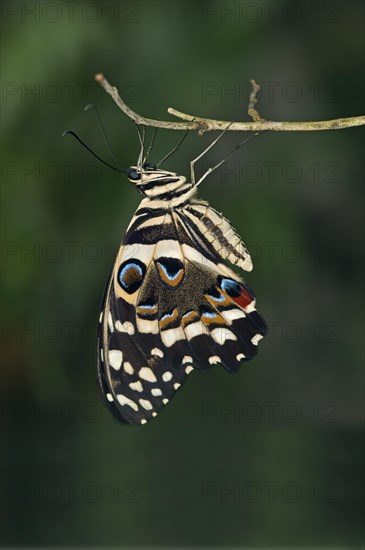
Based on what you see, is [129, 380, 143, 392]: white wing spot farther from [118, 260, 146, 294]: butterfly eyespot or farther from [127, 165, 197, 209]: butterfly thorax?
[127, 165, 197, 209]: butterfly thorax

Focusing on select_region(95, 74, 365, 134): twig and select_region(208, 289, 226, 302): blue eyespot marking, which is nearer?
select_region(95, 74, 365, 134): twig

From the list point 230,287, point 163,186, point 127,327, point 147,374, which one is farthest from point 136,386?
point 163,186

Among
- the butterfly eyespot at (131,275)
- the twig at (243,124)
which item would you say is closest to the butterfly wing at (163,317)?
the butterfly eyespot at (131,275)

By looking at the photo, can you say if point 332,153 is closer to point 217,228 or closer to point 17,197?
point 17,197

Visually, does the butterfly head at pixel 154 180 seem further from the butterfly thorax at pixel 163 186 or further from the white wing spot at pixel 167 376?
the white wing spot at pixel 167 376

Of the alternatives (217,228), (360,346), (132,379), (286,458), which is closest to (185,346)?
(132,379)

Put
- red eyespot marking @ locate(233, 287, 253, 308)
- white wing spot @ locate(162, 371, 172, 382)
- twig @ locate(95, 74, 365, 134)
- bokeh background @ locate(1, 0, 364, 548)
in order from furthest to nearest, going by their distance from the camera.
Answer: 1. bokeh background @ locate(1, 0, 364, 548)
2. white wing spot @ locate(162, 371, 172, 382)
3. red eyespot marking @ locate(233, 287, 253, 308)
4. twig @ locate(95, 74, 365, 134)

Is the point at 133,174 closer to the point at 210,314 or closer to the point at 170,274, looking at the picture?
the point at 170,274

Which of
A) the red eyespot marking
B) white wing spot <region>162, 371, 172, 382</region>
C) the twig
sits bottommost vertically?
white wing spot <region>162, 371, 172, 382</region>

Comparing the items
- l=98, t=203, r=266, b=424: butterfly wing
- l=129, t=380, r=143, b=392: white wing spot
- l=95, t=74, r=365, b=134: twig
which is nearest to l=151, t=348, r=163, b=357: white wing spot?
l=98, t=203, r=266, b=424: butterfly wing
